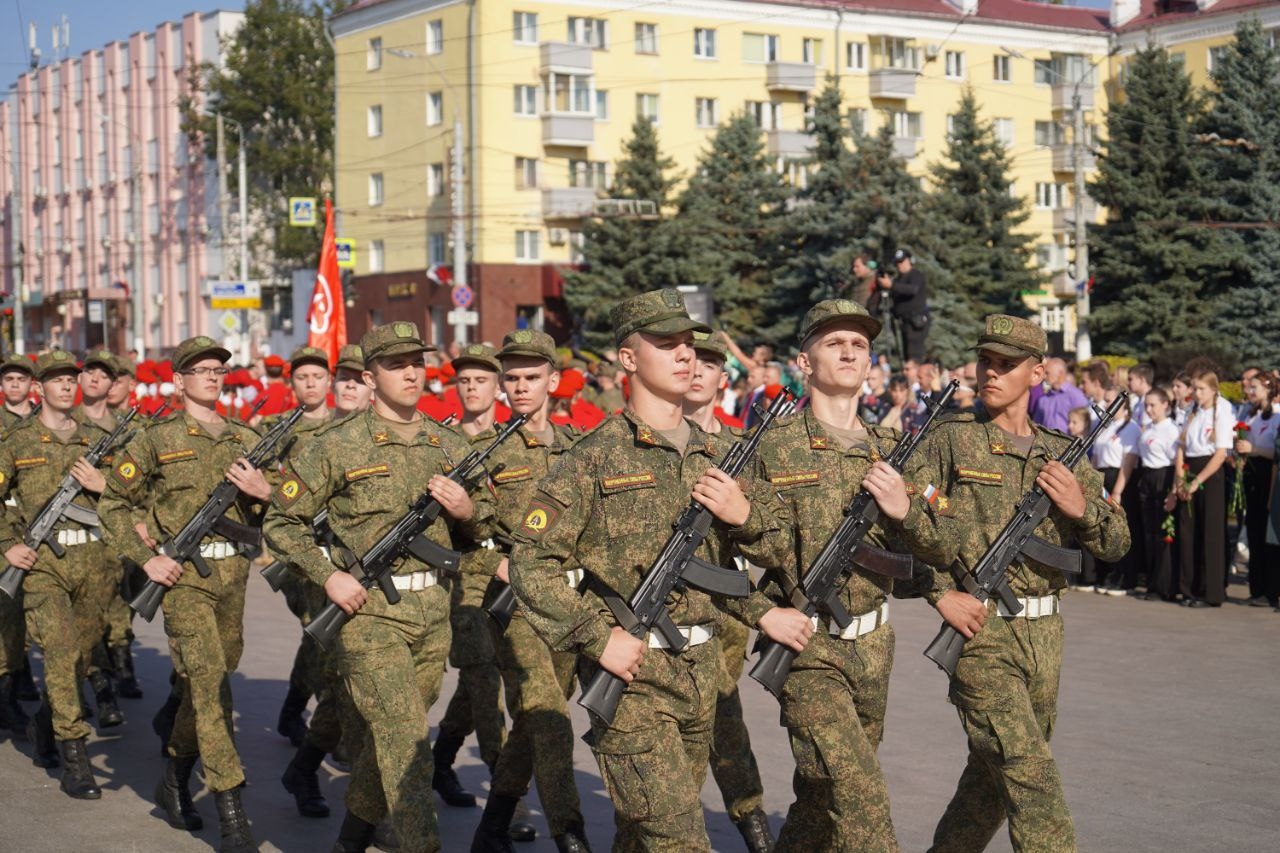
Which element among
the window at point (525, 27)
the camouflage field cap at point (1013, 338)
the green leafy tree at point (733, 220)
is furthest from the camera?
the window at point (525, 27)

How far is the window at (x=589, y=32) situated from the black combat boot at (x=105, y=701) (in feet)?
153

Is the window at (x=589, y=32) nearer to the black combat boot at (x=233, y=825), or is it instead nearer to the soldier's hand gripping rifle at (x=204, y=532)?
the soldier's hand gripping rifle at (x=204, y=532)

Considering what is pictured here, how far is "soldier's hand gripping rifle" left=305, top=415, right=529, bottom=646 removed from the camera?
22.6 ft

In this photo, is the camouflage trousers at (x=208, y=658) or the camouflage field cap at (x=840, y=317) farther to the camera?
the camouflage trousers at (x=208, y=658)

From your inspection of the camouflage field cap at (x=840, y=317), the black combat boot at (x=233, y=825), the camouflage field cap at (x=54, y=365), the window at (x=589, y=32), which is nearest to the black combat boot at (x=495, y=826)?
the black combat boot at (x=233, y=825)

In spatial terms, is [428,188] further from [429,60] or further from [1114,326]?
[1114,326]

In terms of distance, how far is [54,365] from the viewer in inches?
401

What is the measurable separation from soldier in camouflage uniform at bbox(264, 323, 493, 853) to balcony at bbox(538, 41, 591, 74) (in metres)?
48.6

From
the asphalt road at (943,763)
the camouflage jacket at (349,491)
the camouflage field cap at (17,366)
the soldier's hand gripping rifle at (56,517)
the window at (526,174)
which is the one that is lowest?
the asphalt road at (943,763)

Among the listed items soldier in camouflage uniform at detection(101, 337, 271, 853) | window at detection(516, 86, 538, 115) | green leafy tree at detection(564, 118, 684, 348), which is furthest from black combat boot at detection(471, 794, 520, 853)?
window at detection(516, 86, 538, 115)

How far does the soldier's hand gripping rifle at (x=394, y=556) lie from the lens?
6891 mm

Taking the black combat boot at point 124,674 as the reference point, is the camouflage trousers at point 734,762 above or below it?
above

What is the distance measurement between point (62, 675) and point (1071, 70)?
2198 inches

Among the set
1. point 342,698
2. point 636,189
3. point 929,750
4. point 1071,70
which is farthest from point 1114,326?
point 342,698
